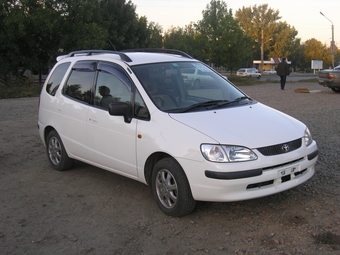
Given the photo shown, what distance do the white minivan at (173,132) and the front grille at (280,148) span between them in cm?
1

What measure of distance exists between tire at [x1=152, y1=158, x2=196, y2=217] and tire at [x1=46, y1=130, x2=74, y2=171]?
2110mm

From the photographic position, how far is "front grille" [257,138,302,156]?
412 centimetres

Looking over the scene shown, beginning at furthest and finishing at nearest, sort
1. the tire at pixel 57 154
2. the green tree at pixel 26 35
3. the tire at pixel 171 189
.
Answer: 1. the green tree at pixel 26 35
2. the tire at pixel 57 154
3. the tire at pixel 171 189

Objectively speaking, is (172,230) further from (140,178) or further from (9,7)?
(9,7)

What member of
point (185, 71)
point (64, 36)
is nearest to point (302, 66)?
point (64, 36)

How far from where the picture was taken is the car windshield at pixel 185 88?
15.9ft

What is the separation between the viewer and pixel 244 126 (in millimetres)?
4391

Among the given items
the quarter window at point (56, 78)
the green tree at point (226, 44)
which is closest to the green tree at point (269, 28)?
the green tree at point (226, 44)

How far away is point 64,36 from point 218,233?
22456 millimetres

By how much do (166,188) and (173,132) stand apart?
63 cm

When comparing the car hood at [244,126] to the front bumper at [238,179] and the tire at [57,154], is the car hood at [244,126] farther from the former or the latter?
the tire at [57,154]

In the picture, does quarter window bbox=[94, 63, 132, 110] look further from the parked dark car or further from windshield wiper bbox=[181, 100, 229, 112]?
the parked dark car

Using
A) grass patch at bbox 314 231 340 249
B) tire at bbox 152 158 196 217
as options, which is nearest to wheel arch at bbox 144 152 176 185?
tire at bbox 152 158 196 217

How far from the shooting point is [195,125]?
4.31 m
